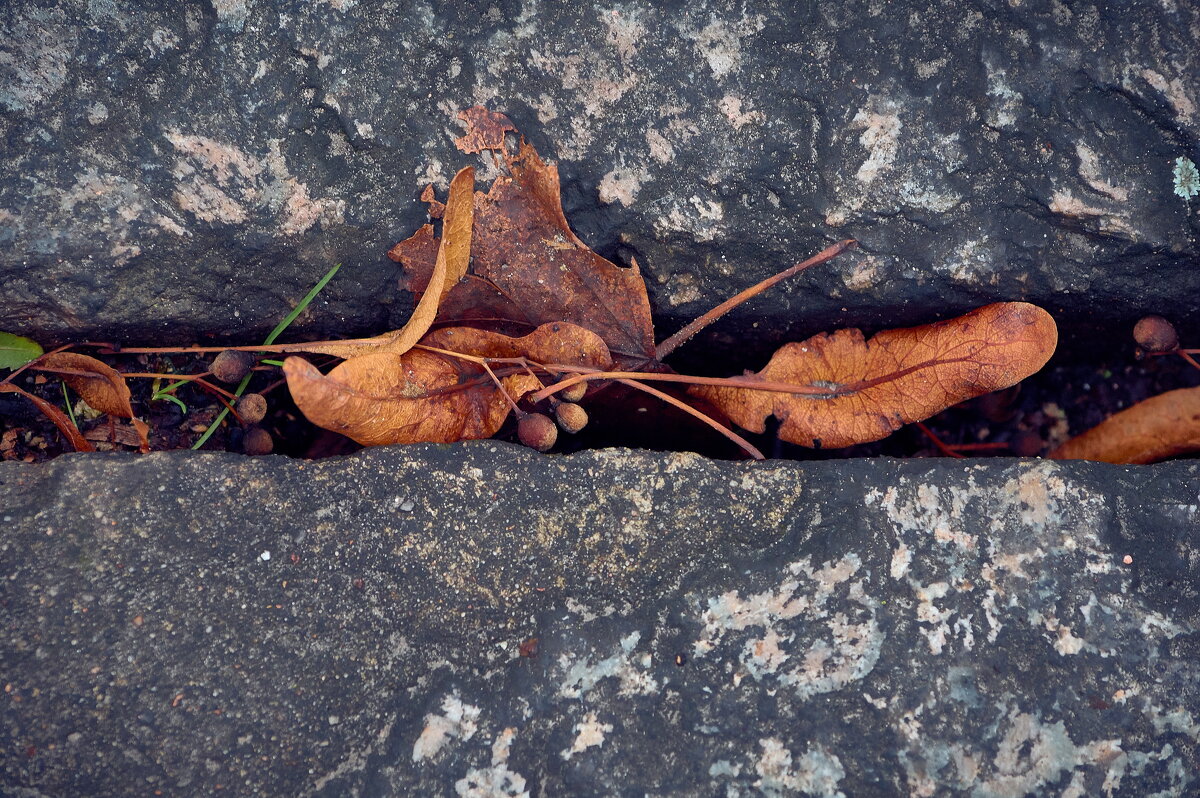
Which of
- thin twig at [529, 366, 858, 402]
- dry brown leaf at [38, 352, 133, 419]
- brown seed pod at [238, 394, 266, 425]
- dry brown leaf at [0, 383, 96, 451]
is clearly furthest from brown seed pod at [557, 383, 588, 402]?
dry brown leaf at [0, 383, 96, 451]

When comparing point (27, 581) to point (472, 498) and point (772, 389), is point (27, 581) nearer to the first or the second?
point (472, 498)

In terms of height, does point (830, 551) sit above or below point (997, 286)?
below

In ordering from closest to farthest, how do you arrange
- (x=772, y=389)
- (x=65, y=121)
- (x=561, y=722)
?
(x=561, y=722)
(x=65, y=121)
(x=772, y=389)

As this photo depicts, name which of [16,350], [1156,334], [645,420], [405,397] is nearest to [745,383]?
[645,420]

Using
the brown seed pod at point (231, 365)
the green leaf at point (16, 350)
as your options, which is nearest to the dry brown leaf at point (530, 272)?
the brown seed pod at point (231, 365)

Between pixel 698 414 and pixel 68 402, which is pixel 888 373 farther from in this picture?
pixel 68 402

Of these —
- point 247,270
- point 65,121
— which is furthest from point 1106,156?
point 65,121
